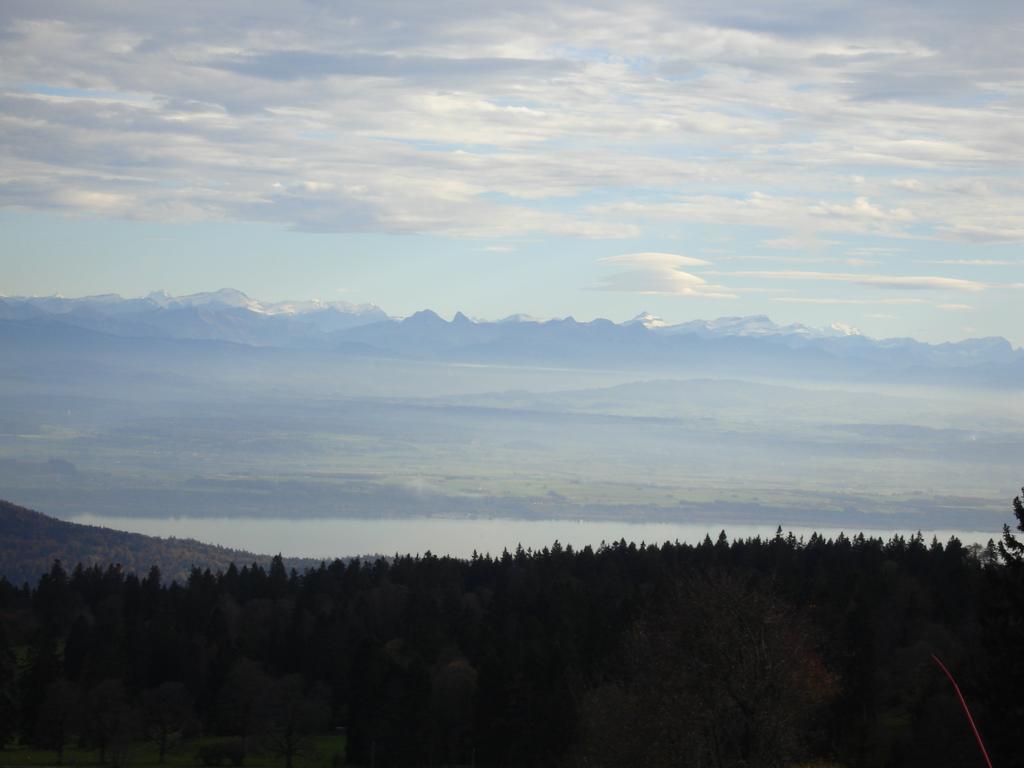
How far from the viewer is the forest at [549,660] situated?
90.2 feet

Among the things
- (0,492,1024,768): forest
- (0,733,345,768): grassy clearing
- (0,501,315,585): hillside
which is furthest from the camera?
(0,501,315,585): hillside

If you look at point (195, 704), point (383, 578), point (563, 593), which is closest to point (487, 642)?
point (563, 593)

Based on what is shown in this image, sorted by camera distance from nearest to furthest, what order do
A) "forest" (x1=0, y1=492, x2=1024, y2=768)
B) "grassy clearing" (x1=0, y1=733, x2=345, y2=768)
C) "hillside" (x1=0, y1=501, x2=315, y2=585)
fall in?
"forest" (x1=0, y1=492, x2=1024, y2=768), "grassy clearing" (x1=0, y1=733, x2=345, y2=768), "hillside" (x1=0, y1=501, x2=315, y2=585)

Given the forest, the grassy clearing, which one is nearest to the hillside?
the forest

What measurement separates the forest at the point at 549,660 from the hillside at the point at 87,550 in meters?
54.1

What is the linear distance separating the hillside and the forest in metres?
54.1

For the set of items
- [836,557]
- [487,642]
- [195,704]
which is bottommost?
[195,704]

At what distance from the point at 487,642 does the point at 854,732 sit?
18737 mm

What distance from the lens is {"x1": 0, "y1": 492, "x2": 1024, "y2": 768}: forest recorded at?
90.2ft

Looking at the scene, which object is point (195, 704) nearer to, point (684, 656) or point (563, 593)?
point (563, 593)

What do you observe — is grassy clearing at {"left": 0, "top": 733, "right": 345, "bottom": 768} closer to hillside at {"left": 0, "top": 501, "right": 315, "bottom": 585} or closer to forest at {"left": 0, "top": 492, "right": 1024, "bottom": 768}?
forest at {"left": 0, "top": 492, "right": 1024, "bottom": 768}

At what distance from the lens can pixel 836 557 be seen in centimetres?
7806

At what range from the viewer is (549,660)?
162 feet

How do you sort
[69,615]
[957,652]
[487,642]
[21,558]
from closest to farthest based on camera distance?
[957,652] → [487,642] → [69,615] → [21,558]
